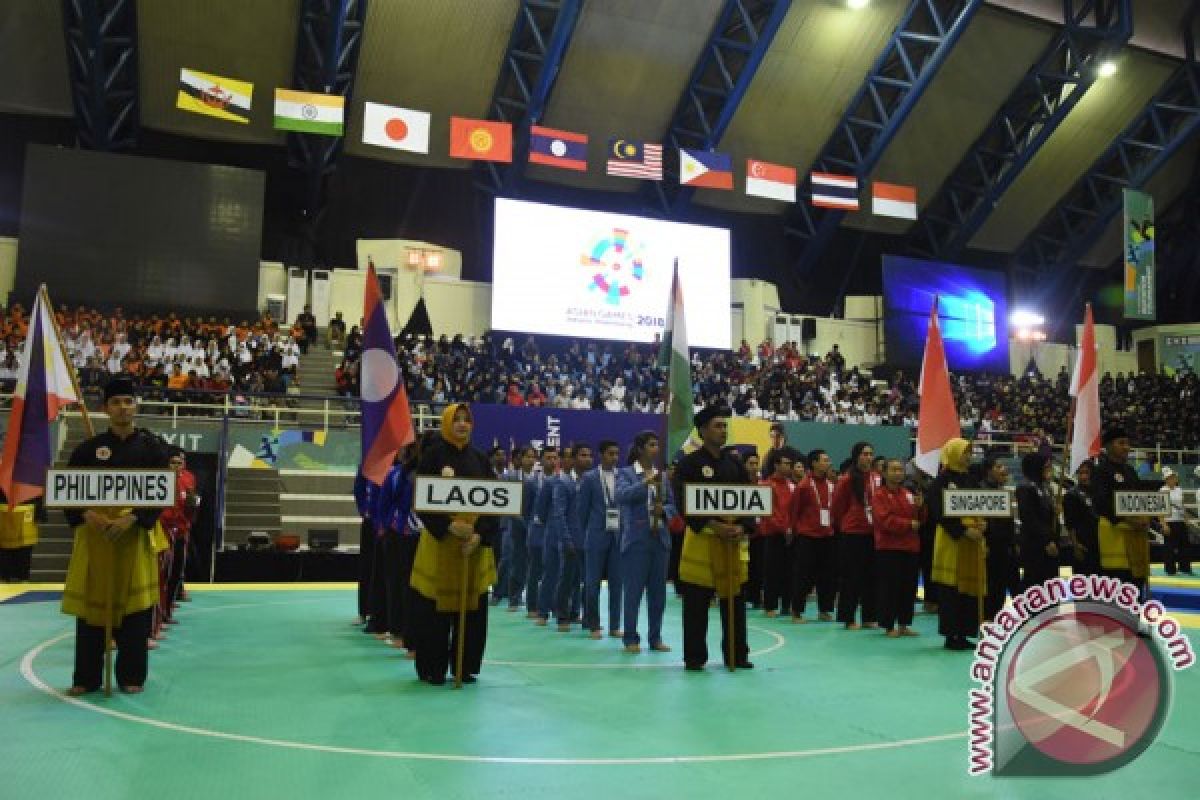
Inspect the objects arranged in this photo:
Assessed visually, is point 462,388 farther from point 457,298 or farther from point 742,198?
point 742,198

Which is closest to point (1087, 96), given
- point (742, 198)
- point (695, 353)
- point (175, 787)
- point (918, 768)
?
point (742, 198)

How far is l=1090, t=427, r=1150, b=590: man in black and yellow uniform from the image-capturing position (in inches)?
295

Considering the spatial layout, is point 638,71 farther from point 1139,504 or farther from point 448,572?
point 448,572

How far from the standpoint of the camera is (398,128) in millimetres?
23344

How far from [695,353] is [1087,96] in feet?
50.0

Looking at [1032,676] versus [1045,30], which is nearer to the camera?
[1032,676]

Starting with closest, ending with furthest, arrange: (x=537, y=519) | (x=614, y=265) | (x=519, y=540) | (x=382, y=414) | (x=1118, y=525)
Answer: (x=382, y=414) < (x=1118, y=525) < (x=537, y=519) < (x=519, y=540) < (x=614, y=265)

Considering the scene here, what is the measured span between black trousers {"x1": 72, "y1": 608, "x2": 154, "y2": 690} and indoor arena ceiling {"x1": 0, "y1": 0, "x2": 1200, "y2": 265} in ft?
64.9

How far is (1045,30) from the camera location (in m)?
27.0

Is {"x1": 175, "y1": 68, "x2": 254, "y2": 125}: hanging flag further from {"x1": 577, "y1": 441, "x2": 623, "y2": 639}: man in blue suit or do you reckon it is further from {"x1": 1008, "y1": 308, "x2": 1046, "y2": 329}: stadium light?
{"x1": 1008, "y1": 308, "x2": 1046, "y2": 329}: stadium light

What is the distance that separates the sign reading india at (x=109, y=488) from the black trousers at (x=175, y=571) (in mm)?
3364

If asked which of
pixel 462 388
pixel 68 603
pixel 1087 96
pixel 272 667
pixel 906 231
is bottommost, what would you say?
pixel 272 667

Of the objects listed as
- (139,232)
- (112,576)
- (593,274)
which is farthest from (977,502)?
(139,232)

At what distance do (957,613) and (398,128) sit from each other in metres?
19.3
